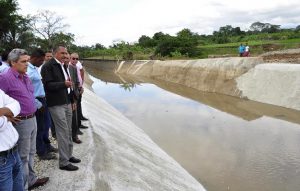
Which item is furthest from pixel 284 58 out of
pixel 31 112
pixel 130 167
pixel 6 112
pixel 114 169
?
pixel 6 112

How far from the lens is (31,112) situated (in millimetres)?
4957

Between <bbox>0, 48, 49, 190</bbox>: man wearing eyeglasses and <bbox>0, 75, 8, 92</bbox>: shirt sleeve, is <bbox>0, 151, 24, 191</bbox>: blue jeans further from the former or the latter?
<bbox>0, 75, 8, 92</bbox>: shirt sleeve

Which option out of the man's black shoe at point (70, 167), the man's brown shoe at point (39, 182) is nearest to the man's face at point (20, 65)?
the man's brown shoe at point (39, 182)

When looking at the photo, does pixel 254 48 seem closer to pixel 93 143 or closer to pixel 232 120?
pixel 232 120

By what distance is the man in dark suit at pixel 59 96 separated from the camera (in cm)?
598

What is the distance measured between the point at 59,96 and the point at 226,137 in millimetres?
8997

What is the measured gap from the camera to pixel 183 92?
28.1 m

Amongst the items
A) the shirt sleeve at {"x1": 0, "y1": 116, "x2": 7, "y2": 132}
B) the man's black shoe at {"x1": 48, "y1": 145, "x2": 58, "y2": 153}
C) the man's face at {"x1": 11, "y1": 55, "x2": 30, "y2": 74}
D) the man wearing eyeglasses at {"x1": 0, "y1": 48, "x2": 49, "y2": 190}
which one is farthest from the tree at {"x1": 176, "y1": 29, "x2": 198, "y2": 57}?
the shirt sleeve at {"x1": 0, "y1": 116, "x2": 7, "y2": 132}

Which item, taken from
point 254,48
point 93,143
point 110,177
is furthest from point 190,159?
point 254,48

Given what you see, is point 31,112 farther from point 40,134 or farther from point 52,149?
point 52,149

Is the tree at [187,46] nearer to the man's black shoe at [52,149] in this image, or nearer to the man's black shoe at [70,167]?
the man's black shoe at [52,149]

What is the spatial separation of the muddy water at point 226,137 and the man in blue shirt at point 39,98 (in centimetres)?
413

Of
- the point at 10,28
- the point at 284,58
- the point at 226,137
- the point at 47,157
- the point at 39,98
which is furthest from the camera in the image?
the point at 10,28

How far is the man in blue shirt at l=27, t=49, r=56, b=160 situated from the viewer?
639 cm
